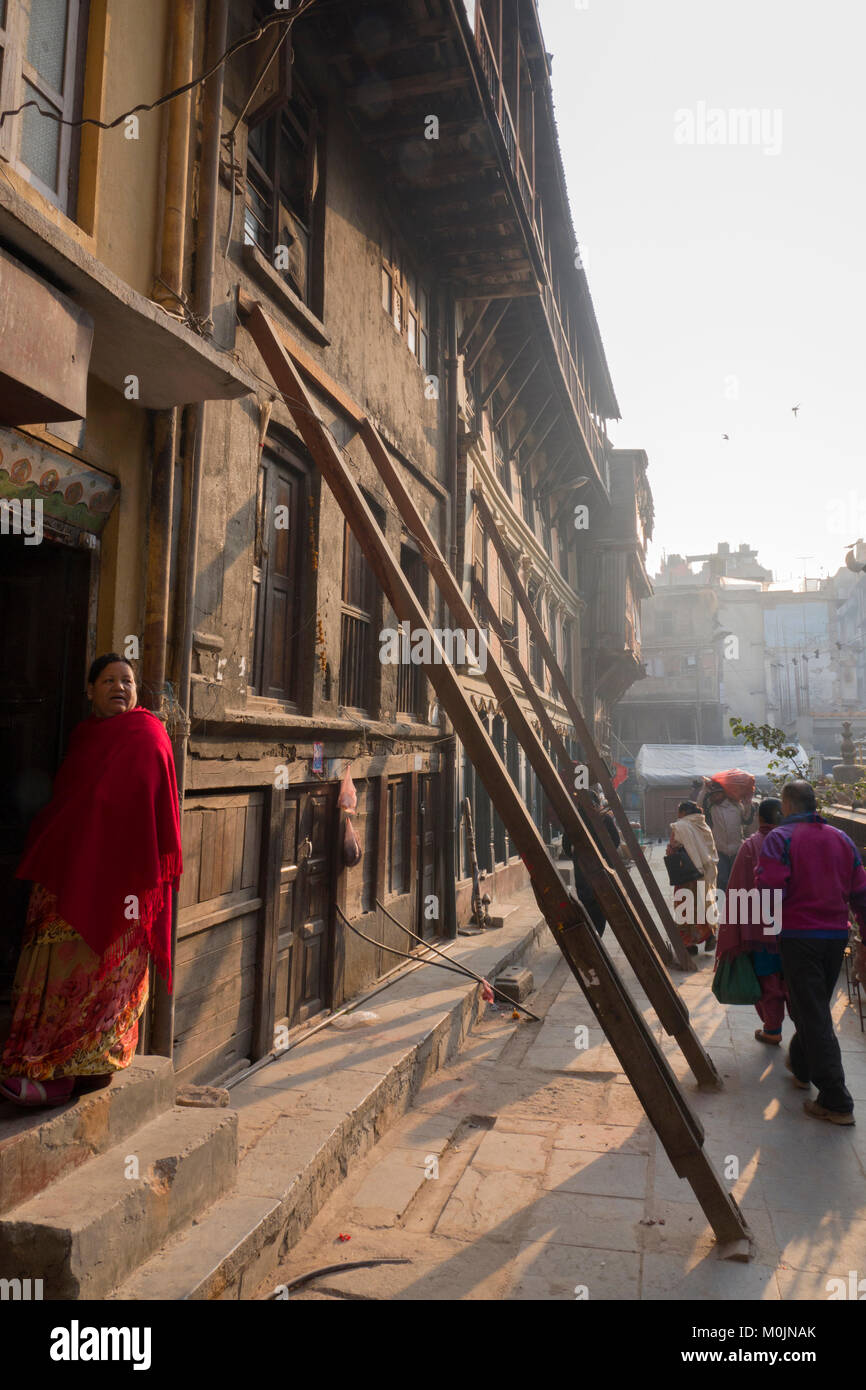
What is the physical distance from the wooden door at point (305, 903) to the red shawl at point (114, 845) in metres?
2.78

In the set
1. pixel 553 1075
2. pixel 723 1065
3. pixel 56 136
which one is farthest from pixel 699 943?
pixel 56 136

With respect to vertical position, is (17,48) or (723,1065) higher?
(17,48)

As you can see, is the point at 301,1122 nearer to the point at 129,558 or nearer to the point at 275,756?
the point at 275,756

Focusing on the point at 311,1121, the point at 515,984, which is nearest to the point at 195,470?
the point at 311,1121

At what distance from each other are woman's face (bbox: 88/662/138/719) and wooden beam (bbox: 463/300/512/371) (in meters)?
9.85

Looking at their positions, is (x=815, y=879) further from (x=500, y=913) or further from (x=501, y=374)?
(x=501, y=374)

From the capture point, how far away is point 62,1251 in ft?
9.05

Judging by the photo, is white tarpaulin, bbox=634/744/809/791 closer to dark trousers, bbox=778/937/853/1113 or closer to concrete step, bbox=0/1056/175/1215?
dark trousers, bbox=778/937/853/1113

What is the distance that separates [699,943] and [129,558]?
9248 millimetres

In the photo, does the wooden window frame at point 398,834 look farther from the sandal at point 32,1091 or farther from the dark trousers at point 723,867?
the sandal at point 32,1091

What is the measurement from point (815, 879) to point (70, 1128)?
457 centimetres

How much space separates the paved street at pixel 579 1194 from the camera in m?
3.64

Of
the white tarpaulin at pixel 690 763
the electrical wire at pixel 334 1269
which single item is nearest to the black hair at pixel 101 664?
the electrical wire at pixel 334 1269

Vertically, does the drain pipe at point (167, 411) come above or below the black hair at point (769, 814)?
above
